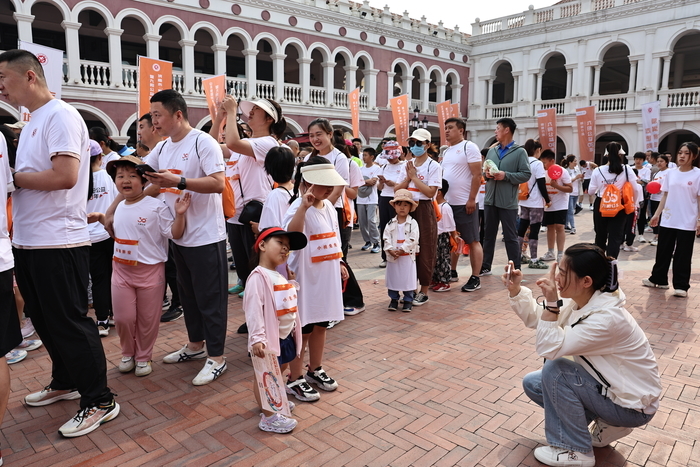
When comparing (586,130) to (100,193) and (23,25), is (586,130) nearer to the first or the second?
(100,193)

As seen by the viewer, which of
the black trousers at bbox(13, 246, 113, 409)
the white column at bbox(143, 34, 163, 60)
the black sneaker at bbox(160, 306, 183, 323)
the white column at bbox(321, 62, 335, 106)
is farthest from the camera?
the white column at bbox(321, 62, 335, 106)

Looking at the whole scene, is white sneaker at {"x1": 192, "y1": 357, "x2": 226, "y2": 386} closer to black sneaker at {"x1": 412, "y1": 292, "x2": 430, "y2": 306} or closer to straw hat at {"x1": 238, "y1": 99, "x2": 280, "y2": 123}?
straw hat at {"x1": 238, "y1": 99, "x2": 280, "y2": 123}

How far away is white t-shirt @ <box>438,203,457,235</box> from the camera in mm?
6195

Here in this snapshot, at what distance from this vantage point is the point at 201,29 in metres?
19.9

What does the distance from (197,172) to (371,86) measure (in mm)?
21893

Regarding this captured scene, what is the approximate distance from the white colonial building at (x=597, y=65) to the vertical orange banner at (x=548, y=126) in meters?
4.18

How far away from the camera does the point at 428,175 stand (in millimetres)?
5574

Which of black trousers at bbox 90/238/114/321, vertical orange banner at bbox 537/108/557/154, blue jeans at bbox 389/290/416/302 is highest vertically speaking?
vertical orange banner at bbox 537/108/557/154

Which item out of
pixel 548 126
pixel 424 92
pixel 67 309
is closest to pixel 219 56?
pixel 424 92

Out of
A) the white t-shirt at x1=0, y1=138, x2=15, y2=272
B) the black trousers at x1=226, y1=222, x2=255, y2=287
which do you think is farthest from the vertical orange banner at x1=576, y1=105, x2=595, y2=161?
the white t-shirt at x1=0, y1=138, x2=15, y2=272

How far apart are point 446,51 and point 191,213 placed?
86.3ft

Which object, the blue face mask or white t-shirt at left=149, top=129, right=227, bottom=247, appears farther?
the blue face mask

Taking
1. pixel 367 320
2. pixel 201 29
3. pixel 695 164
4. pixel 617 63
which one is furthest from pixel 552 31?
pixel 367 320

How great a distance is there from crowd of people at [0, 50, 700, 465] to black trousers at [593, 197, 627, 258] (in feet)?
2.74
